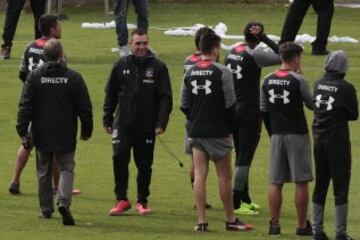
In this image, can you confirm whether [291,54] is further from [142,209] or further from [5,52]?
[5,52]

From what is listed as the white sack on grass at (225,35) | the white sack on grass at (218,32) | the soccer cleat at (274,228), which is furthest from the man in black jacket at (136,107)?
the white sack on grass at (225,35)

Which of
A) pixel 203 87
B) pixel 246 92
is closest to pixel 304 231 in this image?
pixel 203 87

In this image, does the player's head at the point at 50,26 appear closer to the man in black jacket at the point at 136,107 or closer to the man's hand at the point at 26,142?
the man in black jacket at the point at 136,107

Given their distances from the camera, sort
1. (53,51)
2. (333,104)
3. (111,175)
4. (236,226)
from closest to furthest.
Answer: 1. (333,104)
2. (236,226)
3. (53,51)
4. (111,175)

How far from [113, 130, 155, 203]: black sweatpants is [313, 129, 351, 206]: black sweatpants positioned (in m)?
2.22

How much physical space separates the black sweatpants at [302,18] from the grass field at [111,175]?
38cm

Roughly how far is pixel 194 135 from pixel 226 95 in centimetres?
53

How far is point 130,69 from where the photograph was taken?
1373 cm

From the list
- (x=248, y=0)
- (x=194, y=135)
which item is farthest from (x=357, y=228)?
(x=248, y=0)

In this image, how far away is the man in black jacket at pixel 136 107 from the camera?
1374cm

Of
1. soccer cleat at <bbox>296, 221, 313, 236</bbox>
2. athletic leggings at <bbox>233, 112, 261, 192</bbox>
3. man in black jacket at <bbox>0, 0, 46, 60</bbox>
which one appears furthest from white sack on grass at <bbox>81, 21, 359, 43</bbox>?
soccer cleat at <bbox>296, 221, 313, 236</bbox>

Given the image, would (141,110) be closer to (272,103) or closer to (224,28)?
(272,103)

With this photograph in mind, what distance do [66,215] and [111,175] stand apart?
3.01 metres

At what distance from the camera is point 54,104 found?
1334cm
